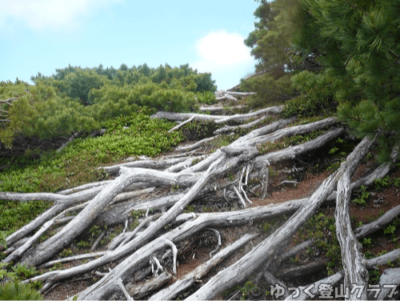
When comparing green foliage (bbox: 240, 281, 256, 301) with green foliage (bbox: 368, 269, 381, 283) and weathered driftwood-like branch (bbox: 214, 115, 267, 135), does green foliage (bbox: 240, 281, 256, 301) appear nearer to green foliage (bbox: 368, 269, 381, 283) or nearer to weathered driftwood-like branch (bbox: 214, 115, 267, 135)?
green foliage (bbox: 368, 269, 381, 283)

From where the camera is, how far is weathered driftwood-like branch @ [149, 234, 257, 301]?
5.16m

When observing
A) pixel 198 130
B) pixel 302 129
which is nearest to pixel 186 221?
pixel 302 129

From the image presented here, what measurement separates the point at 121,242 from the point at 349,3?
6485 millimetres

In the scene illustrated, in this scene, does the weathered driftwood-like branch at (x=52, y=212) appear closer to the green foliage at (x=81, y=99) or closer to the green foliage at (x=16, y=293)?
the green foliage at (x=81, y=99)

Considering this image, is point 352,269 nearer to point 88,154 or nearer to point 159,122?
point 88,154

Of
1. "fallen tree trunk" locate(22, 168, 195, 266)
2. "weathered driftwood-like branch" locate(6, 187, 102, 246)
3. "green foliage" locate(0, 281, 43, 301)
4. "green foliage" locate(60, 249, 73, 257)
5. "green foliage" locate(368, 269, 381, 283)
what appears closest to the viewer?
"green foliage" locate(0, 281, 43, 301)

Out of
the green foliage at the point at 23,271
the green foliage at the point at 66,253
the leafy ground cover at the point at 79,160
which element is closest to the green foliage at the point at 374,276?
the green foliage at the point at 66,253

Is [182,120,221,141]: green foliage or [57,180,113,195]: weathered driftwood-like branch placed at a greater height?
[182,120,221,141]: green foliage

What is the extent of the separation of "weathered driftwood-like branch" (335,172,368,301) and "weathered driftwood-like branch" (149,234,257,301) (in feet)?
6.65

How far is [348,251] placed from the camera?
479cm

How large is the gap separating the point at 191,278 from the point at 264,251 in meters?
1.44

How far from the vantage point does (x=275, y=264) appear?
18.4ft

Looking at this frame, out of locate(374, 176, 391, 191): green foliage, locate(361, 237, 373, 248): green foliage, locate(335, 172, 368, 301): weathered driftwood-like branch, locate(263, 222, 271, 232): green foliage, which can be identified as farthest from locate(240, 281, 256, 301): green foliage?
locate(374, 176, 391, 191): green foliage

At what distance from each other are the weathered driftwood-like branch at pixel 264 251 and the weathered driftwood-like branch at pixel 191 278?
393mm
